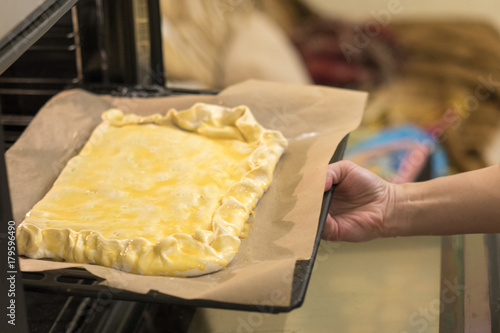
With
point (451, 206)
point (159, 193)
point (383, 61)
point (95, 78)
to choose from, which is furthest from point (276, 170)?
point (383, 61)

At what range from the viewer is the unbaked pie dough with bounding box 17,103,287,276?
95cm

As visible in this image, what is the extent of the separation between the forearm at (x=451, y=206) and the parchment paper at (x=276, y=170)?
0.24 m

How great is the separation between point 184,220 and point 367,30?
4.08 ft

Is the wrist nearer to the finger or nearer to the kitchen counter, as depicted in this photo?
the kitchen counter

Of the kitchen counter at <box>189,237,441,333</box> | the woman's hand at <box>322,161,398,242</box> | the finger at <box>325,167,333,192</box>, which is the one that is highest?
the finger at <box>325,167,333,192</box>

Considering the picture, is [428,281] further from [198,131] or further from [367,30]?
[367,30]

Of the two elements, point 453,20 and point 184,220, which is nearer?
point 184,220

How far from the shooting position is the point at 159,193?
44.8 inches

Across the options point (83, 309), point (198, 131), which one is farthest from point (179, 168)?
point (83, 309)

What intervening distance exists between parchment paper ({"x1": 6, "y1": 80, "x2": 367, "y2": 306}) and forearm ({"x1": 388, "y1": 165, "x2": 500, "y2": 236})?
240mm

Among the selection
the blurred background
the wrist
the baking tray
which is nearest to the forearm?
the wrist

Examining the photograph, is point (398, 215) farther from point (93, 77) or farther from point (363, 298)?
point (93, 77)

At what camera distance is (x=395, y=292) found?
1235 mm

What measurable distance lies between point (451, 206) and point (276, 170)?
0.41 meters
